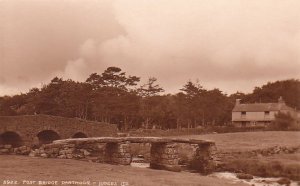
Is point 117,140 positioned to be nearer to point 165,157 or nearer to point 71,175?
point 165,157

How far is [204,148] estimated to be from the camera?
119 feet

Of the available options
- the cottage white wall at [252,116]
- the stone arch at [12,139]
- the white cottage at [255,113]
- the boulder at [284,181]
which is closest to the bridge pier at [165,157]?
the boulder at [284,181]

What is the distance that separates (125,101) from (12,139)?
1092 inches

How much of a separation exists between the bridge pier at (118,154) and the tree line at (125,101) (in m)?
34.5

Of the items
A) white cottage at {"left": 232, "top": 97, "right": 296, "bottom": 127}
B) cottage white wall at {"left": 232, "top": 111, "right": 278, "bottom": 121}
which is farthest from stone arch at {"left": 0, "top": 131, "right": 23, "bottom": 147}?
cottage white wall at {"left": 232, "top": 111, "right": 278, "bottom": 121}

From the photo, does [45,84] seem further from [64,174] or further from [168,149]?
[64,174]

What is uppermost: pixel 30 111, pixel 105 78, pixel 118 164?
pixel 105 78

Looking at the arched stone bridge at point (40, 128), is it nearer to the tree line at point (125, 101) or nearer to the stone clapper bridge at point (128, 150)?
the stone clapper bridge at point (128, 150)

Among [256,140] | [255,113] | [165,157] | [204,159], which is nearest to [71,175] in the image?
[165,157]

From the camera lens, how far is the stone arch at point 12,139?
3942 cm

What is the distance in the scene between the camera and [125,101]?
67812 mm

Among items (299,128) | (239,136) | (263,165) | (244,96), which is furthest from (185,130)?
(244,96)

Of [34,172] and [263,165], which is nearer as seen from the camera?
[34,172]

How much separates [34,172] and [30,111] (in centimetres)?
5249
